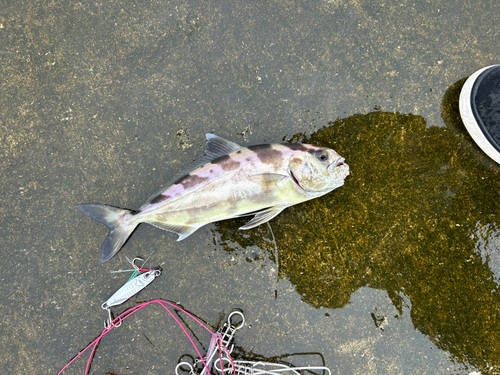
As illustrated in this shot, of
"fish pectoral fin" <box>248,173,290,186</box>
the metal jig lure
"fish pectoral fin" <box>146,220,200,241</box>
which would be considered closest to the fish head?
"fish pectoral fin" <box>248,173,290,186</box>

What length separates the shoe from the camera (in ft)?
9.37

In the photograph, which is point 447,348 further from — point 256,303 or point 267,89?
point 267,89

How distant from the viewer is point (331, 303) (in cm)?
313

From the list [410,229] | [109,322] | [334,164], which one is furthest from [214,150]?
[410,229]

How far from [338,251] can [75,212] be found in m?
2.91

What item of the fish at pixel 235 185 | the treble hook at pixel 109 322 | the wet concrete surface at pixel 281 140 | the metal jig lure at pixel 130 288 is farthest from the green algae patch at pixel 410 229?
the treble hook at pixel 109 322

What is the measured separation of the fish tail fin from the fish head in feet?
5.51

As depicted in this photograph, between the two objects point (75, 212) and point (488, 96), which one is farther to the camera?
point (75, 212)

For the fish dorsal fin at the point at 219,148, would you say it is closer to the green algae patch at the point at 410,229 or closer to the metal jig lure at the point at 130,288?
the green algae patch at the point at 410,229

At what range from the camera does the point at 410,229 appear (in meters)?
3.13

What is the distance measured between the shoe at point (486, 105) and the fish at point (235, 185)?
1460 mm

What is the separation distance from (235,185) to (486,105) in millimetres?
2654

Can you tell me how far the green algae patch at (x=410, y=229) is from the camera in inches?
123

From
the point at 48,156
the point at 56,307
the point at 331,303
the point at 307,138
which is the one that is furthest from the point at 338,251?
the point at 48,156
